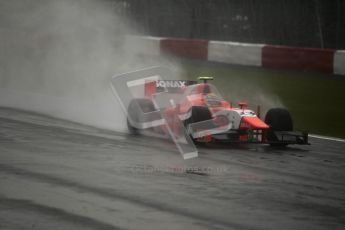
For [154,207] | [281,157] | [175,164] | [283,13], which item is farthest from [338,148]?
[283,13]

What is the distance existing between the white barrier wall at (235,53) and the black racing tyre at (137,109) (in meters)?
11.4

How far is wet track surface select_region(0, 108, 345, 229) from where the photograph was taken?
25.3ft

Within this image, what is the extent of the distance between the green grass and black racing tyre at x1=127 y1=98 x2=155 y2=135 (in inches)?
131

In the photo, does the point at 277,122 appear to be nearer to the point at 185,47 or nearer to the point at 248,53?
the point at 248,53

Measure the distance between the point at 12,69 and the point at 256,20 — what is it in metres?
7.53

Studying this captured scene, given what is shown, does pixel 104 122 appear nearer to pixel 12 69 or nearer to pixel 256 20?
pixel 12 69

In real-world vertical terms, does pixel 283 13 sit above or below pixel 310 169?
above

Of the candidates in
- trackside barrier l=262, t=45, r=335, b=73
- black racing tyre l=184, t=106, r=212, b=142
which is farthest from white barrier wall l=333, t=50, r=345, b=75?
black racing tyre l=184, t=106, r=212, b=142

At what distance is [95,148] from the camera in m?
12.0

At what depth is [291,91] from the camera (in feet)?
68.2

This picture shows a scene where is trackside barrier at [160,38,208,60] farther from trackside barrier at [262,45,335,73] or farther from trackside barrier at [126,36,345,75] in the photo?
trackside barrier at [262,45,335,73]

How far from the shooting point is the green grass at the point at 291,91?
16.9 m

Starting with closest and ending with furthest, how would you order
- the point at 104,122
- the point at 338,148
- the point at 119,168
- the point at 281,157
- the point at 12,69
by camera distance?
the point at 119,168, the point at 281,157, the point at 338,148, the point at 104,122, the point at 12,69

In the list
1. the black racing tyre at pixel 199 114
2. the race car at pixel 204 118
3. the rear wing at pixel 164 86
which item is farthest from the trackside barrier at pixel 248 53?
the black racing tyre at pixel 199 114
